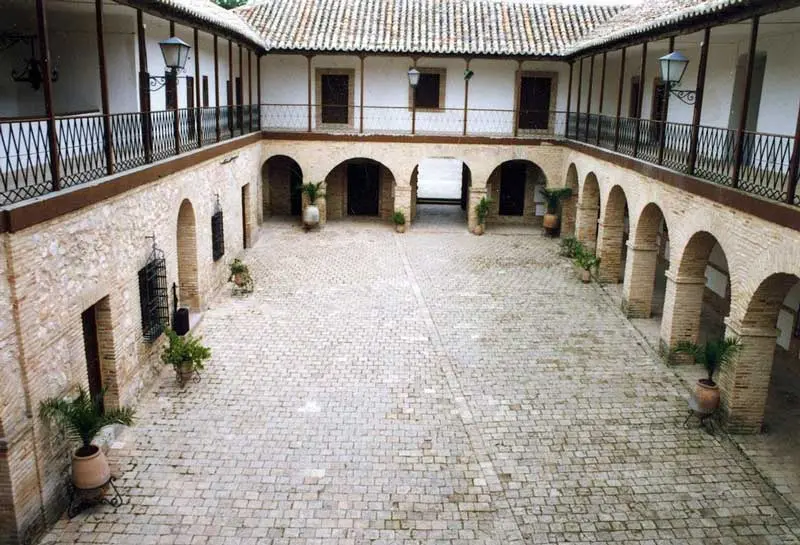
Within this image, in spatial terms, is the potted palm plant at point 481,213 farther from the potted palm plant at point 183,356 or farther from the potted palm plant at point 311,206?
the potted palm plant at point 183,356

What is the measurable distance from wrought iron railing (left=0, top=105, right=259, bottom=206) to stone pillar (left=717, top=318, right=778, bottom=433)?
9.80m

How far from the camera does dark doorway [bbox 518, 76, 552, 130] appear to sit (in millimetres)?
24609

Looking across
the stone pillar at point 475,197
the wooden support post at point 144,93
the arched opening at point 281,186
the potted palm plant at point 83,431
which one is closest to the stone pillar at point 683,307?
the wooden support post at point 144,93

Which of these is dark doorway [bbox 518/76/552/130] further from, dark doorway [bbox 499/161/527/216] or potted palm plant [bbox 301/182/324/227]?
potted palm plant [bbox 301/182/324/227]

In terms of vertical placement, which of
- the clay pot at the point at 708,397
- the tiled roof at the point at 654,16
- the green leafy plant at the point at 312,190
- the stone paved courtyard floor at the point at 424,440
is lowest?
the stone paved courtyard floor at the point at 424,440

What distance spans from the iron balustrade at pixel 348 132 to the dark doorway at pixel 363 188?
5.15 feet

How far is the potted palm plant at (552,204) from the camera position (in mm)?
23125

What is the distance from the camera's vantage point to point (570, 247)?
2084cm

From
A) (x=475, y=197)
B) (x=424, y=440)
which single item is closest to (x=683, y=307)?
(x=424, y=440)

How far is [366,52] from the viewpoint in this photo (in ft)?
73.0

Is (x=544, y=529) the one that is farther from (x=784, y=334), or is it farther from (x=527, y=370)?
(x=784, y=334)

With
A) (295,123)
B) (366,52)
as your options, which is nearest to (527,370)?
(366,52)

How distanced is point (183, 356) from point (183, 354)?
1.3 inches

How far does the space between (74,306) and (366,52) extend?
52.3ft
